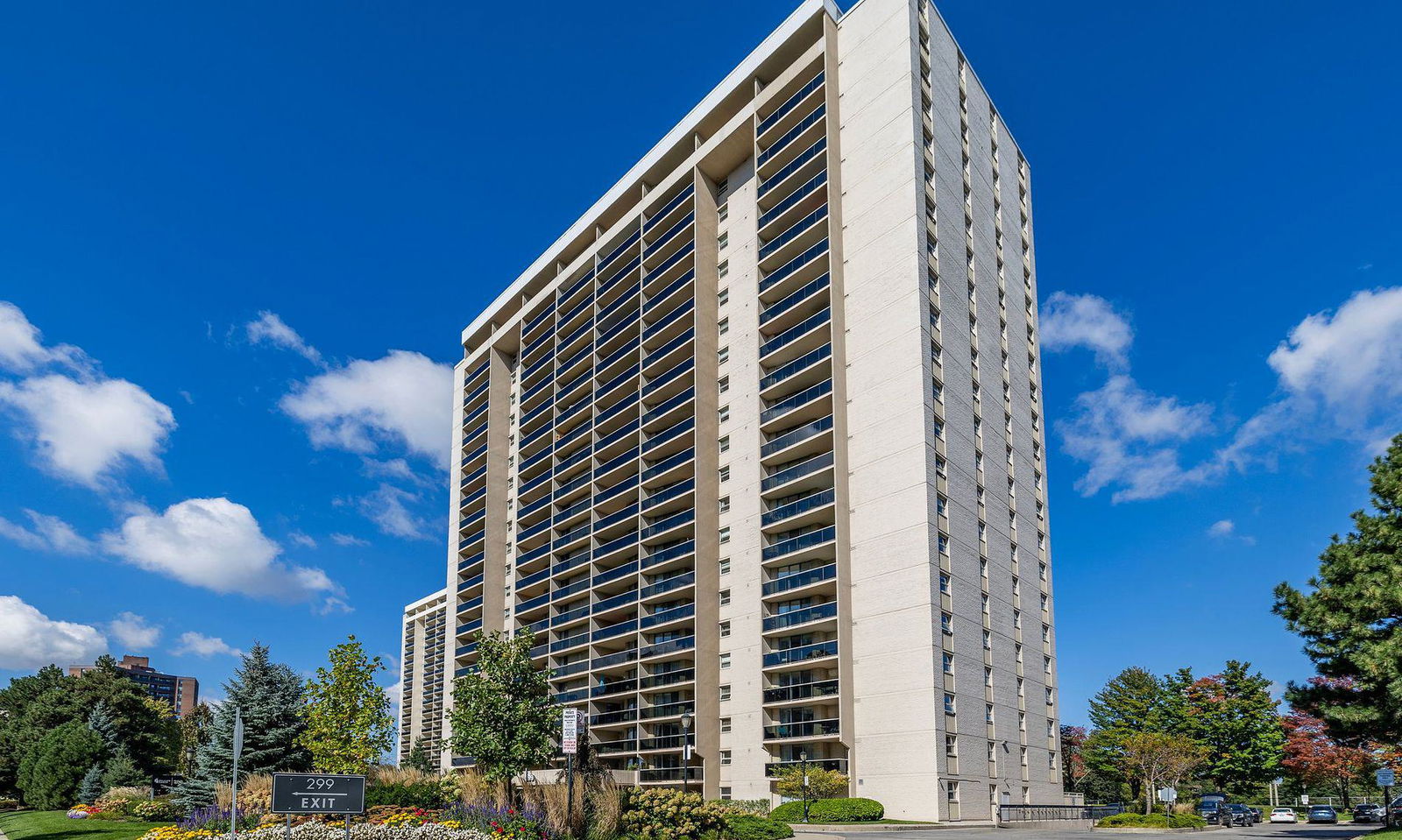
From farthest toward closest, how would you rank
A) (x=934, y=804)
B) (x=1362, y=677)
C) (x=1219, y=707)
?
1. (x=1219, y=707)
2. (x=934, y=804)
3. (x=1362, y=677)

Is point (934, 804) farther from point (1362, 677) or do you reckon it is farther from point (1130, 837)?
point (1362, 677)

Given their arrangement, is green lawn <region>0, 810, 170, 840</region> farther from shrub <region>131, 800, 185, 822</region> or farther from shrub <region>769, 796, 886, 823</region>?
shrub <region>769, 796, 886, 823</region>

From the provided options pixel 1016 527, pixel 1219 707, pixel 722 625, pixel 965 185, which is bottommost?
pixel 1219 707

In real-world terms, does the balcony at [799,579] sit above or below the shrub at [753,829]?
above

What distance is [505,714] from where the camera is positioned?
3694 cm

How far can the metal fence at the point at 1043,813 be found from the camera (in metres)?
49.0

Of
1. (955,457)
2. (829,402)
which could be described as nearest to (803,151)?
(829,402)

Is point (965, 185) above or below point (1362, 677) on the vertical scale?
above

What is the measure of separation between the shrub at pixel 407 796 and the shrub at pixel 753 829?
35.0 ft

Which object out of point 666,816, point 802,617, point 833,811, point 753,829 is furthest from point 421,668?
point 666,816

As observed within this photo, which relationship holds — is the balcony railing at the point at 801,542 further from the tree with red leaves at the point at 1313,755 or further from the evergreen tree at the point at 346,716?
the tree with red leaves at the point at 1313,755

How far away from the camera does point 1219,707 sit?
255 feet

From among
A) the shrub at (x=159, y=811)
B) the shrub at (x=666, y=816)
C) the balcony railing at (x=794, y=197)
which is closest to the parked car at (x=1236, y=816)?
the shrub at (x=666, y=816)

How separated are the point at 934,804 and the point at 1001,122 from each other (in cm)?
4593
